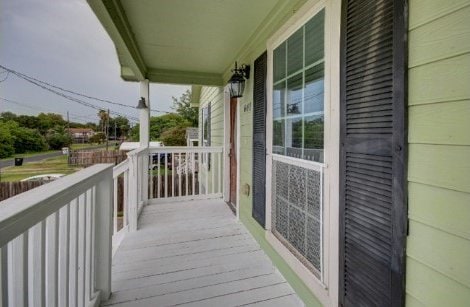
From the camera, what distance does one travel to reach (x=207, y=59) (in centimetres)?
394

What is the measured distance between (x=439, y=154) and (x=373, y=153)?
28 cm

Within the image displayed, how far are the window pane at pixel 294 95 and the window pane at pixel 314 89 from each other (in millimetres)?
95

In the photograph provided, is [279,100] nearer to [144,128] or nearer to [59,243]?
[59,243]

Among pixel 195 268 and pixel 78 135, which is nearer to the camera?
pixel 195 268

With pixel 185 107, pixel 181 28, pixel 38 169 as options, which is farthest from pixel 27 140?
pixel 185 107

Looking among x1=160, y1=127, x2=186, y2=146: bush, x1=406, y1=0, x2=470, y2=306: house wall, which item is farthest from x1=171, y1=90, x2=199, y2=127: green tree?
x1=406, y1=0, x2=470, y2=306: house wall

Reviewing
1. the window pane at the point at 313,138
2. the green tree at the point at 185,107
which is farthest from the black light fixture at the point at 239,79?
the green tree at the point at 185,107

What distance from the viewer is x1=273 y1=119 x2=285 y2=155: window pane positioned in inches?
92.6

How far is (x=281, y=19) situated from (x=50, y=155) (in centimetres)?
215

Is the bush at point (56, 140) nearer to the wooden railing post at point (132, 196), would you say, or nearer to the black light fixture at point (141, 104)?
the wooden railing post at point (132, 196)

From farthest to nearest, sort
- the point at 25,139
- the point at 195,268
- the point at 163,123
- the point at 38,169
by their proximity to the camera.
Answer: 1. the point at 163,123
2. the point at 195,268
3. the point at 38,169
4. the point at 25,139

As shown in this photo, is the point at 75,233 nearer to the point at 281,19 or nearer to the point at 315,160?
the point at 315,160

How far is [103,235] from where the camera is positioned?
2.00m

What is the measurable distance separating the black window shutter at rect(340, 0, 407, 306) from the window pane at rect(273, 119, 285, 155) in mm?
884
